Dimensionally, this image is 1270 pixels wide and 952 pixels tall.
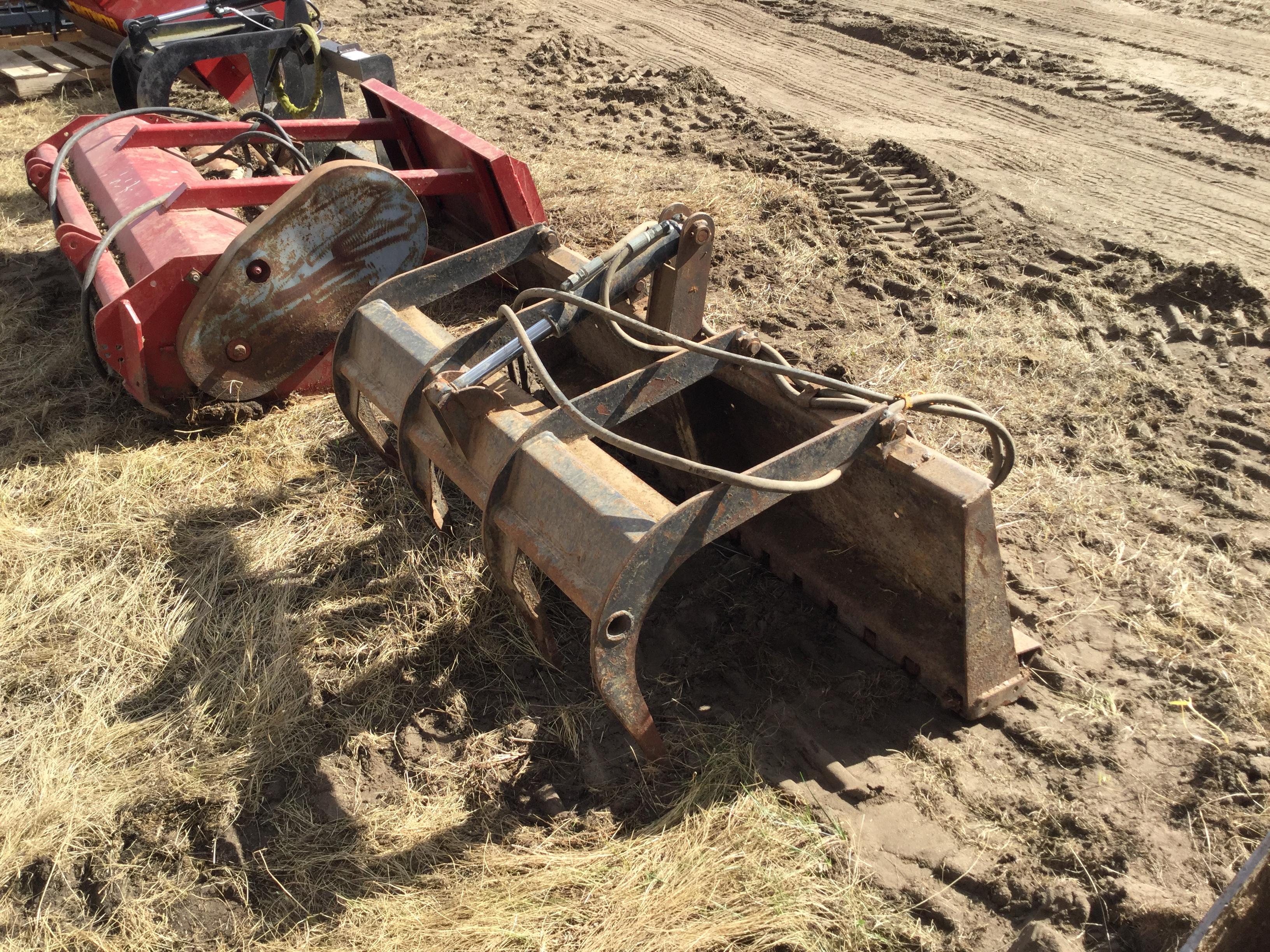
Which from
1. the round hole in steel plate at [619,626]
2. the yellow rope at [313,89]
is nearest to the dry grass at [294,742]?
the round hole in steel plate at [619,626]

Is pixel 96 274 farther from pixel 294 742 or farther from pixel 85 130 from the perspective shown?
pixel 294 742

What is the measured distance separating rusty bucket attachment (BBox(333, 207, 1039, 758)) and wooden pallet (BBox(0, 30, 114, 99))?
7058 mm

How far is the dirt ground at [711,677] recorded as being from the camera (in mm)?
2457

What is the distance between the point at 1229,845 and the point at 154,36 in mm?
6451

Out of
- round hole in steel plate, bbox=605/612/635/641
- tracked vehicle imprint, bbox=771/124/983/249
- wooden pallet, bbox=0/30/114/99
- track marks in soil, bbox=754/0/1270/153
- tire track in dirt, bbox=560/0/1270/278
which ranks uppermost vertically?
track marks in soil, bbox=754/0/1270/153

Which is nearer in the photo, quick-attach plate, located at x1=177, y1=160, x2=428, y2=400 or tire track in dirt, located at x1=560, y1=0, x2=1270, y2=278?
quick-attach plate, located at x1=177, y1=160, x2=428, y2=400

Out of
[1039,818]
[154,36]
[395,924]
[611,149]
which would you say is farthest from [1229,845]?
[154,36]

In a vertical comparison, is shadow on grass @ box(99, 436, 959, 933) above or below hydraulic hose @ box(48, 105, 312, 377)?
below

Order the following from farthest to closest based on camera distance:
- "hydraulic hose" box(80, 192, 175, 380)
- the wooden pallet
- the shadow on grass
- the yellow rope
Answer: the wooden pallet
the yellow rope
"hydraulic hose" box(80, 192, 175, 380)
the shadow on grass

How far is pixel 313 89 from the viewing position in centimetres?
576

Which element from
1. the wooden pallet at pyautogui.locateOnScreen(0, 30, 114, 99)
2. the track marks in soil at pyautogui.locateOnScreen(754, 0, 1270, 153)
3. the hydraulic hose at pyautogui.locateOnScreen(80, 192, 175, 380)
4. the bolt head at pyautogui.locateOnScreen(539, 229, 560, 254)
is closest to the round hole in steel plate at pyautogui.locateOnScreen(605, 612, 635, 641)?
the bolt head at pyautogui.locateOnScreen(539, 229, 560, 254)

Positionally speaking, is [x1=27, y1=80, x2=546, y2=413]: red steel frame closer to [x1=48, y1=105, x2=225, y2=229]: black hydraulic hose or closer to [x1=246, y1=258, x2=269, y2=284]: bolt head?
[x1=48, y1=105, x2=225, y2=229]: black hydraulic hose

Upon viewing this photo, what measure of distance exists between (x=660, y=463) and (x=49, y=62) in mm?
8690

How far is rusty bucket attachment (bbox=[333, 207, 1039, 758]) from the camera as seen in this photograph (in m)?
2.32
